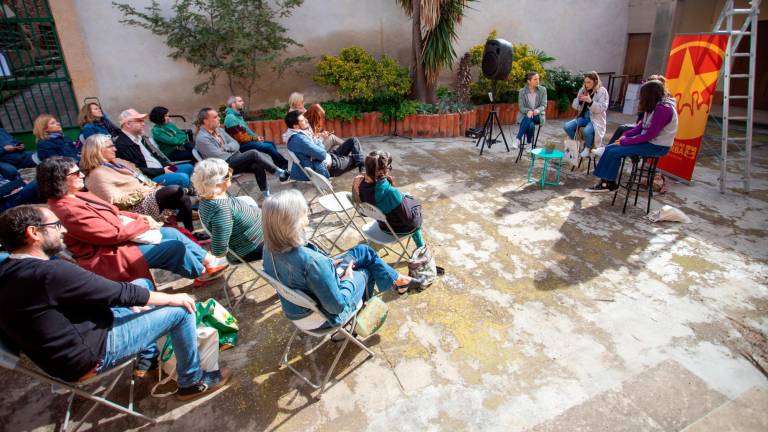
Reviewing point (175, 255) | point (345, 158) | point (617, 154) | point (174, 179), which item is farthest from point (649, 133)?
point (174, 179)

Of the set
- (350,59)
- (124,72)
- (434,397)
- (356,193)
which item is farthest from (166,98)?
(434,397)

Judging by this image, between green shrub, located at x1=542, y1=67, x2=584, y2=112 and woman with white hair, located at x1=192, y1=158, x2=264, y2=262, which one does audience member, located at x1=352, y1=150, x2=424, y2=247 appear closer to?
woman with white hair, located at x1=192, y1=158, x2=264, y2=262

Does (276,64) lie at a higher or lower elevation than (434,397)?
higher

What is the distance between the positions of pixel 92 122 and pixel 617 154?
6.34 m

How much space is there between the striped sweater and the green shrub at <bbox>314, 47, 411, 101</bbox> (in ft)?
17.0

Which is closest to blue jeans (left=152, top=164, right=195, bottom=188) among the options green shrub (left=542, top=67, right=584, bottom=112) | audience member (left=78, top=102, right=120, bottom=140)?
audience member (left=78, top=102, right=120, bottom=140)

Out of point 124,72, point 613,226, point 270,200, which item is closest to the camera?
point 270,200

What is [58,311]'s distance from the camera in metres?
1.97

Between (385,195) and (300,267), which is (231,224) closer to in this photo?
(300,267)

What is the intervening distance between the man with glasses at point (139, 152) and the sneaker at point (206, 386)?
270cm

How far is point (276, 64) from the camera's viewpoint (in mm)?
8000

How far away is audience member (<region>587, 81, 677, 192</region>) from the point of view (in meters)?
4.68

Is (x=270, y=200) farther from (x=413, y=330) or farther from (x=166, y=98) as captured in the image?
(x=166, y=98)

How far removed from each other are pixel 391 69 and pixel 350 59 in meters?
0.82
